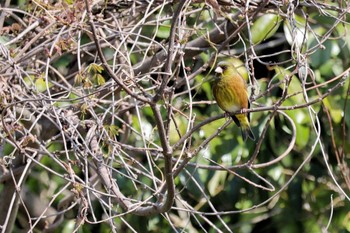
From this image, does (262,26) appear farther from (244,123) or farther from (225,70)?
(244,123)

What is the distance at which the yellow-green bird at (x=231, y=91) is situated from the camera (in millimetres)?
4223

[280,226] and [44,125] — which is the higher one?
[44,125]

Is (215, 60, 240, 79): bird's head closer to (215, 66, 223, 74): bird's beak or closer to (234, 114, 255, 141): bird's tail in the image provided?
(215, 66, 223, 74): bird's beak

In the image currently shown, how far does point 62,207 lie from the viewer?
5.09 m

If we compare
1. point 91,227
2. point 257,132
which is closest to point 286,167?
point 257,132

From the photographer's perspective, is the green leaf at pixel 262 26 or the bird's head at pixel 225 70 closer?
the bird's head at pixel 225 70

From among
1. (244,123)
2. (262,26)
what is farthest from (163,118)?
(262,26)

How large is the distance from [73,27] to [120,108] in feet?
3.10

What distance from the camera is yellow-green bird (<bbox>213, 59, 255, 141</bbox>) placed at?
4.22 metres

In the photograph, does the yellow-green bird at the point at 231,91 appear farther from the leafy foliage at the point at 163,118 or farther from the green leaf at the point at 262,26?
the green leaf at the point at 262,26

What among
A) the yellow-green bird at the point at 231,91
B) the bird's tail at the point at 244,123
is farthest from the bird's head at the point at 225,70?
the bird's tail at the point at 244,123

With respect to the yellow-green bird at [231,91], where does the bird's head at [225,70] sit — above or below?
above

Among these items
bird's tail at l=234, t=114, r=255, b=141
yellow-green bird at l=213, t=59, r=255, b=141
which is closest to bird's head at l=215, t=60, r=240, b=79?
yellow-green bird at l=213, t=59, r=255, b=141

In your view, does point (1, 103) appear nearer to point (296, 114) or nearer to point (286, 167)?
point (296, 114)
